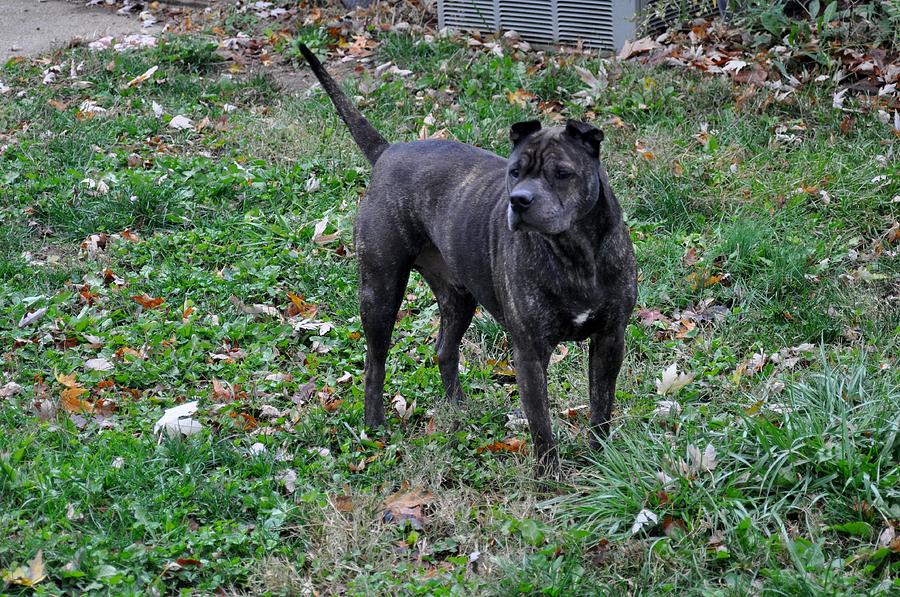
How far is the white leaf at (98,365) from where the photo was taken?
5.70m

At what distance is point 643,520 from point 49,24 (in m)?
9.79

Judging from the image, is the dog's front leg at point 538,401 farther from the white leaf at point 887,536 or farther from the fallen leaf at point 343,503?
the white leaf at point 887,536

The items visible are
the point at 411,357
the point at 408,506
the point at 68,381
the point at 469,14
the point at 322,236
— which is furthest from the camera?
the point at 469,14

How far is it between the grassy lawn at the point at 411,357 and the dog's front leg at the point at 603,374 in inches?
5.7

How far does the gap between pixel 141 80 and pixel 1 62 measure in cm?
196

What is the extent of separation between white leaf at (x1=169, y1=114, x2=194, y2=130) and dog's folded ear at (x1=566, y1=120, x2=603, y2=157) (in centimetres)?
544

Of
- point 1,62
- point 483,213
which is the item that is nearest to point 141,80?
point 1,62

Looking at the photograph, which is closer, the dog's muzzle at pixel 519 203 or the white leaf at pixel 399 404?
the dog's muzzle at pixel 519 203

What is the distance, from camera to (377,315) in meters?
5.05

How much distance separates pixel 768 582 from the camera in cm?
353

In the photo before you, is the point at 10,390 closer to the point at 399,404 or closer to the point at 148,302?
the point at 148,302

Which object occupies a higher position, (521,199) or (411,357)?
(521,199)

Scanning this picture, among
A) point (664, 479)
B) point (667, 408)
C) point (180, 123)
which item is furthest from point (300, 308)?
point (180, 123)

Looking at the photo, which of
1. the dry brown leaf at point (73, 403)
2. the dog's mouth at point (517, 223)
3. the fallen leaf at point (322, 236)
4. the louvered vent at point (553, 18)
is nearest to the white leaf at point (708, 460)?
the dog's mouth at point (517, 223)
